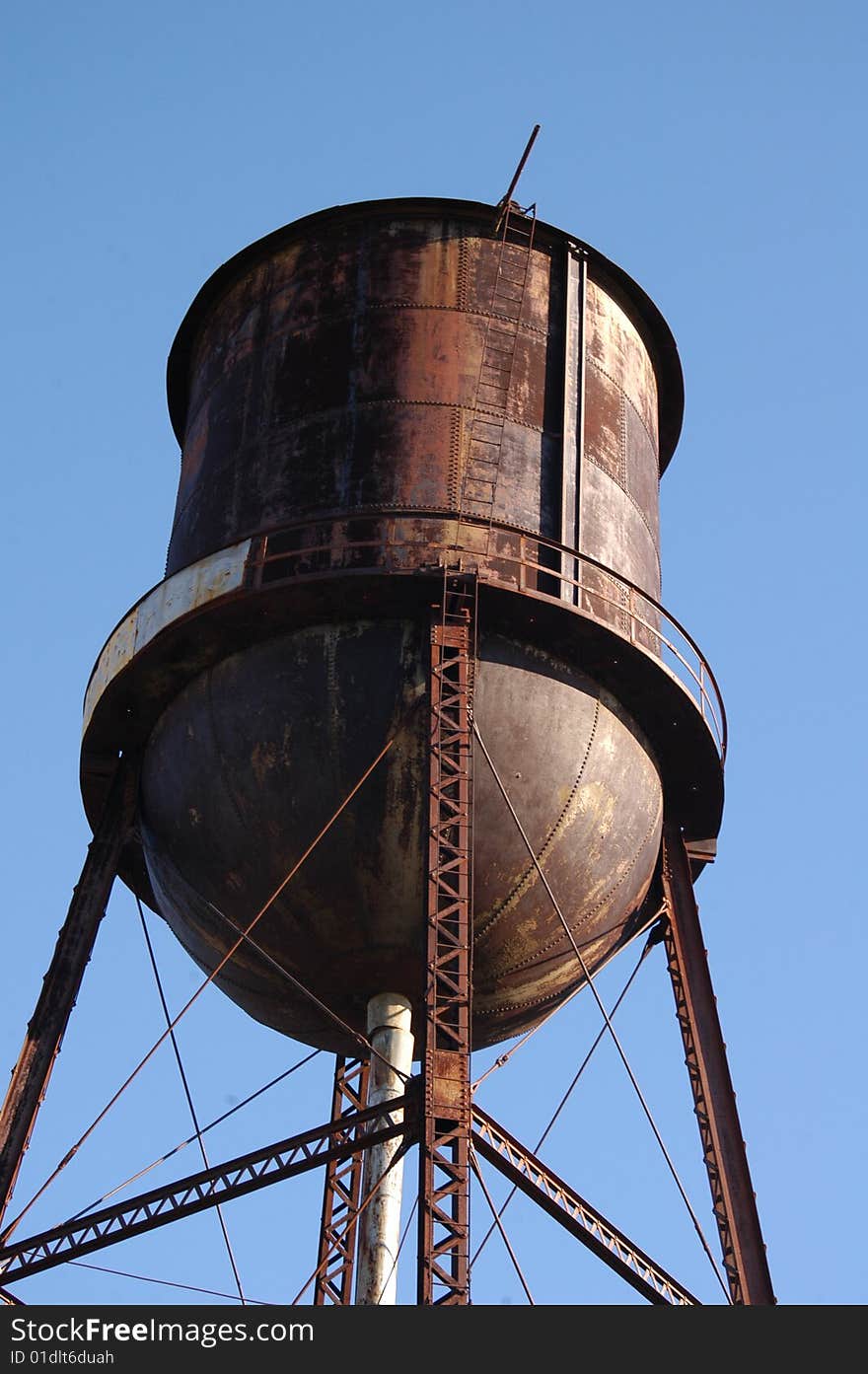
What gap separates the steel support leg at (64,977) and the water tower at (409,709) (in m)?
0.02

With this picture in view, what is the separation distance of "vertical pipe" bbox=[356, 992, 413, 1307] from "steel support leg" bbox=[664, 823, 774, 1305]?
225 cm

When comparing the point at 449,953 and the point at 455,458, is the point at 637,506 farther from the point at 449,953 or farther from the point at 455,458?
the point at 449,953

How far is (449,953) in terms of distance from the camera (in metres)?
13.6

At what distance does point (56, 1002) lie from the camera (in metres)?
15.0

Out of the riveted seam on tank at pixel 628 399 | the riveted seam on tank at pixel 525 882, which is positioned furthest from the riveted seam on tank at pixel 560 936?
the riveted seam on tank at pixel 628 399

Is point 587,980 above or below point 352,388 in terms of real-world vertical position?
below

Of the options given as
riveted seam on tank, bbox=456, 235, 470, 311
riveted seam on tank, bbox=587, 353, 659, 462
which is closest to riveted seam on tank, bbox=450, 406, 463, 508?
riveted seam on tank, bbox=456, 235, 470, 311

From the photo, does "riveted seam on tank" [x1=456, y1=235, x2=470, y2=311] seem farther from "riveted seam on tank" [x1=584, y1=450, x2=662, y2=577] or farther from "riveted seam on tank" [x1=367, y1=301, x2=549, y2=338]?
"riveted seam on tank" [x1=584, y1=450, x2=662, y2=577]

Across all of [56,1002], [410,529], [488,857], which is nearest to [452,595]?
[410,529]

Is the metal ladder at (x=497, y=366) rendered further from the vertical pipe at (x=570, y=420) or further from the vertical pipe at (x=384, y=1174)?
the vertical pipe at (x=384, y=1174)

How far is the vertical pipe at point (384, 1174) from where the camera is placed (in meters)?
14.7

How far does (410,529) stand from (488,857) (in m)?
2.56
